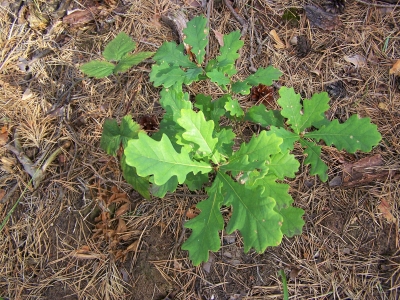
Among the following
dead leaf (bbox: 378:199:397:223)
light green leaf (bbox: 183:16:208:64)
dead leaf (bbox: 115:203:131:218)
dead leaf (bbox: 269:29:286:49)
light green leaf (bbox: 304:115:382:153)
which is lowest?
A: dead leaf (bbox: 115:203:131:218)

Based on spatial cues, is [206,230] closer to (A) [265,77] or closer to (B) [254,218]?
(B) [254,218]

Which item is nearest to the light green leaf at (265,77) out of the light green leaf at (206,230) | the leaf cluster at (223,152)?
the leaf cluster at (223,152)

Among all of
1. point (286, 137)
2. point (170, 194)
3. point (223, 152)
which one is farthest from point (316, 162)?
point (170, 194)

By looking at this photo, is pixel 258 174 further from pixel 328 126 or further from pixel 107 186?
pixel 107 186

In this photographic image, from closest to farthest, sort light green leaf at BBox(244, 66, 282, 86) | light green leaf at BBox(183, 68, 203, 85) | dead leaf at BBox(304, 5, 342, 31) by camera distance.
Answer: light green leaf at BBox(183, 68, 203, 85)
light green leaf at BBox(244, 66, 282, 86)
dead leaf at BBox(304, 5, 342, 31)

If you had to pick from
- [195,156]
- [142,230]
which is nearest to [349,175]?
[195,156]

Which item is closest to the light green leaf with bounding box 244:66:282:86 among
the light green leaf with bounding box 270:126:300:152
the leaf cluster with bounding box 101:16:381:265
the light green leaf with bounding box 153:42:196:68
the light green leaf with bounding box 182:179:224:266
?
the leaf cluster with bounding box 101:16:381:265

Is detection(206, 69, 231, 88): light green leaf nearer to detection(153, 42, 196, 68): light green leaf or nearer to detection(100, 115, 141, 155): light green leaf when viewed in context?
detection(153, 42, 196, 68): light green leaf
